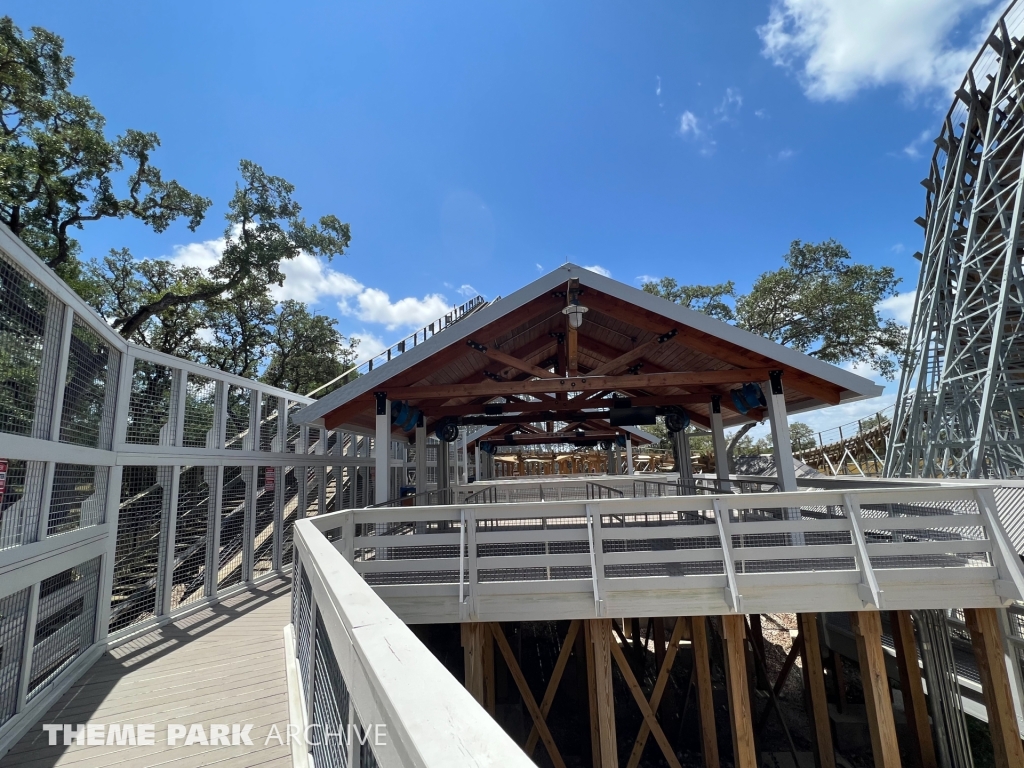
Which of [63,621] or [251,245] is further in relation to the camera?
[251,245]

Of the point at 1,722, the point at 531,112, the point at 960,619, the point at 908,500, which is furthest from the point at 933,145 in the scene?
the point at 1,722

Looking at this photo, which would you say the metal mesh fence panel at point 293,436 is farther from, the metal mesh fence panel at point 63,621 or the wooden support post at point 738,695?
the wooden support post at point 738,695

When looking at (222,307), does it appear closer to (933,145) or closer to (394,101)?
(394,101)

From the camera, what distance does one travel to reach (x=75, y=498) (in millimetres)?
4477

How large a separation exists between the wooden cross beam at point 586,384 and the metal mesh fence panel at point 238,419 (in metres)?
2.84

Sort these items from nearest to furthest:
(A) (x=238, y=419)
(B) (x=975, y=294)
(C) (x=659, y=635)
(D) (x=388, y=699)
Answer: (D) (x=388, y=699)
(A) (x=238, y=419)
(C) (x=659, y=635)
(B) (x=975, y=294)

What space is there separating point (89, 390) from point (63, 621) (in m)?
2.15

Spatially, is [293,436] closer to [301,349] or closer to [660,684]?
[660,684]

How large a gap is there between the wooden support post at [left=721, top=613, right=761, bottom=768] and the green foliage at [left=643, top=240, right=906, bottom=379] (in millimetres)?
19602

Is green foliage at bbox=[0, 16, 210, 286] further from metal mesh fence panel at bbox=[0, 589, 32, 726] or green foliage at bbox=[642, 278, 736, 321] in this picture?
green foliage at bbox=[642, 278, 736, 321]

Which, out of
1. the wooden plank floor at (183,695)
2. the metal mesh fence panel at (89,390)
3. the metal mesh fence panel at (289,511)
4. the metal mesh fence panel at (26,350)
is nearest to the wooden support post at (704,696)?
the wooden plank floor at (183,695)

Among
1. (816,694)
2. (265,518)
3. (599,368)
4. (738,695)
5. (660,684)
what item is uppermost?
(599,368)

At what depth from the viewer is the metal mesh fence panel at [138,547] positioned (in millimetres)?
5289

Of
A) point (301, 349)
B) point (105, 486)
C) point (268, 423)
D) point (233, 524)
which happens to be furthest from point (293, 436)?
point (301, 349)
